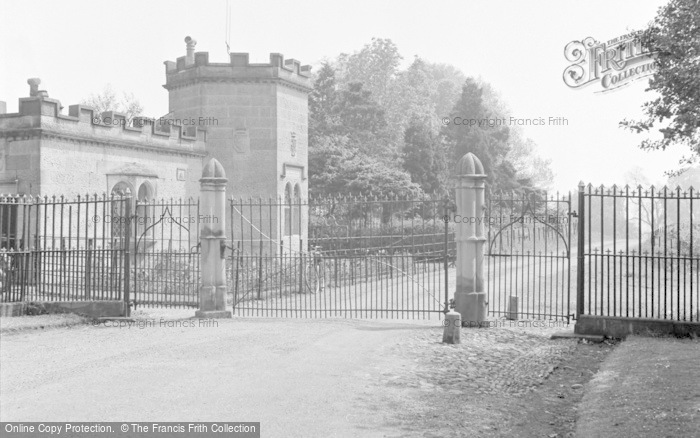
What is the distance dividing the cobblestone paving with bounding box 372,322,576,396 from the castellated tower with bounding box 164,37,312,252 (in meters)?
14.9

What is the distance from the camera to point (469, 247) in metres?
11.6

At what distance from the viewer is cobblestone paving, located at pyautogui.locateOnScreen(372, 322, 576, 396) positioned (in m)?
8.05

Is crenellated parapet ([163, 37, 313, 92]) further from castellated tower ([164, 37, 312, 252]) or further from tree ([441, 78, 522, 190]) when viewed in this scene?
tree ([441, 78, 522, 190])

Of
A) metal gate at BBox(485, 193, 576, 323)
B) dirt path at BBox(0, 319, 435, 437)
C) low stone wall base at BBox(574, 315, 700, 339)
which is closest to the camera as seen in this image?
dirt path at BBox(0, 319, 435, 437)

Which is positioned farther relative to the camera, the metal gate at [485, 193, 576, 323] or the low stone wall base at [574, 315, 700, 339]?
the metal gate at [485, 193, 576, 323]

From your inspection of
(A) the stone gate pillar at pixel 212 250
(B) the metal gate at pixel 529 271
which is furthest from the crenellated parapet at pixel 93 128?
(B) the metal gate at pixel 529 271

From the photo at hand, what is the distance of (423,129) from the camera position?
4175 centimetres

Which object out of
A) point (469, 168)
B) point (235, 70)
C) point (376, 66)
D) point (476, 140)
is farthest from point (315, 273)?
point (376, 66)

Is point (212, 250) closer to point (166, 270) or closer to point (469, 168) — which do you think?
point (166, 270)

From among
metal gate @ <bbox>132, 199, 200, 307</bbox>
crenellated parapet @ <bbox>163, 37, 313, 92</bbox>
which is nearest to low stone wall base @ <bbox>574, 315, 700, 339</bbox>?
metal gate @ <bbox>132, 199, 200, 307</bbox>

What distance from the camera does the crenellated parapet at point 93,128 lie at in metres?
20.1

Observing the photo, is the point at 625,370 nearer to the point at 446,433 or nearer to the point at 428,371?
the point at 428,371

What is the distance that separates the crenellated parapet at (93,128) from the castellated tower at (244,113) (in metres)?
0.80

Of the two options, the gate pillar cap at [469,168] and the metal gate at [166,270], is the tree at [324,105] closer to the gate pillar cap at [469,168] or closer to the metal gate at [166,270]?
the metal gate at [166,270]
